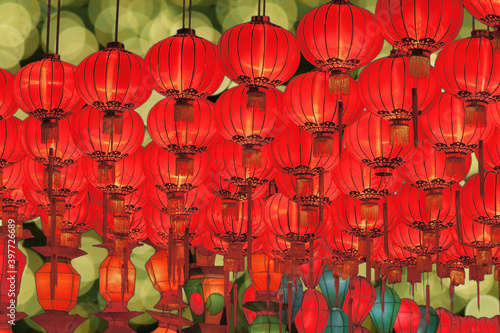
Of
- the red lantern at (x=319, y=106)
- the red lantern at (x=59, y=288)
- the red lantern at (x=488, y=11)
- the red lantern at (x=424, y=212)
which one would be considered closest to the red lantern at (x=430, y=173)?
the red lantern at (x=424, y=212)

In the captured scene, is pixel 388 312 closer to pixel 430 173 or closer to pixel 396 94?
pixel 430 173

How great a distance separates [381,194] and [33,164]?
229 centimetres

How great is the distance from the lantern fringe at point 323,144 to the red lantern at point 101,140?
45.0 inches

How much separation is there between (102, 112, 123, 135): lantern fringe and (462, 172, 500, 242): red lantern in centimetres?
236

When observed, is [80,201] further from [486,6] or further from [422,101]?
[486,6]

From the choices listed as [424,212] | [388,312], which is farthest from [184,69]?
[388,312]

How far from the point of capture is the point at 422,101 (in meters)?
4.61

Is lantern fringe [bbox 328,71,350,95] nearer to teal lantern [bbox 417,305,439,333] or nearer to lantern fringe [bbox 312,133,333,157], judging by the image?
lantern fringe [bbox 312,133,333,157]

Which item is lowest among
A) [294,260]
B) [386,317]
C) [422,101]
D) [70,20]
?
[386,317]

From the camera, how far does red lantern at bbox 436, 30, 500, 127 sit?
174 inches

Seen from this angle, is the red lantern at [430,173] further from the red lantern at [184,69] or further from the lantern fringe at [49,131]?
the lantern fringe at [49,131]

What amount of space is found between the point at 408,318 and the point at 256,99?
411 cm

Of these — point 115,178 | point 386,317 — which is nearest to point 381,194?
point 115,178

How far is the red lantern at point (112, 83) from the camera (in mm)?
4855
